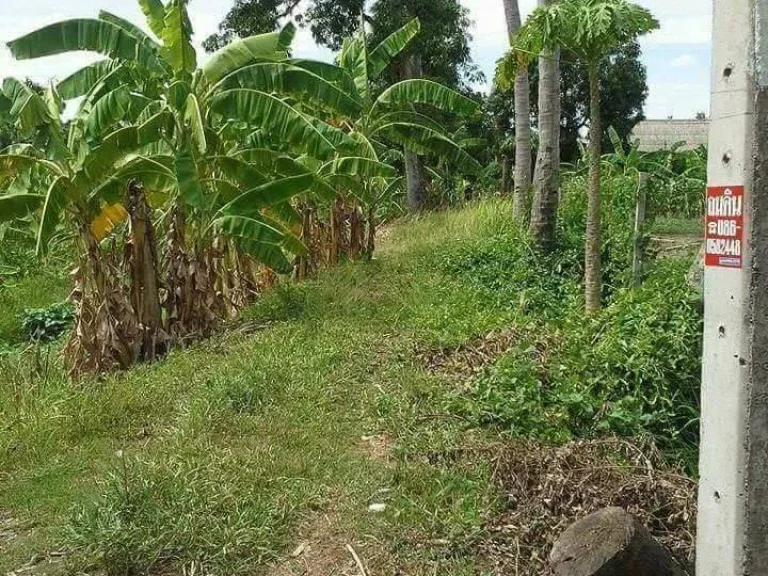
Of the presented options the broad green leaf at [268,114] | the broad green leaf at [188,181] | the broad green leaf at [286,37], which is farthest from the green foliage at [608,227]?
the broad green leaf at [188,181]

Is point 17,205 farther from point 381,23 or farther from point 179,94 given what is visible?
point 381,23

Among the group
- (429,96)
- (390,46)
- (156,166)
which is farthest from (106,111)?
(390,46)

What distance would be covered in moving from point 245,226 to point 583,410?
4.41 metres

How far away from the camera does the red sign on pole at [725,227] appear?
2.61 metres

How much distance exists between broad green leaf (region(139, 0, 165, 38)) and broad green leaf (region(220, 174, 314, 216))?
1.99 m

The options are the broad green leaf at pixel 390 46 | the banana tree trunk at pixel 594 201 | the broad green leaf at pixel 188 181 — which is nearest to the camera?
the banana tree trunk at pixel 594 201

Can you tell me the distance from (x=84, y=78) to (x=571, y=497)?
7.71 metres

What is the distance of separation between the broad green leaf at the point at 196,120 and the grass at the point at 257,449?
1979 mm

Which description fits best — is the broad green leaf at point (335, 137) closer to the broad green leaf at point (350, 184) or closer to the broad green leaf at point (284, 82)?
the broad green leaf at point (284, 82)

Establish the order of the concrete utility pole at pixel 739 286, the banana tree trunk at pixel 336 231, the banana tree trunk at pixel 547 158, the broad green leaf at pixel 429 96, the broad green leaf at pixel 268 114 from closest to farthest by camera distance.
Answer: the concrete utility pole at pixel 739 286 < the broad green leaf at pixel 268 114 < the banana tree trunk at pixel 547 158 < the broad green leaf at pixel 429 96 < the banana tree trunk at pixel 336 231

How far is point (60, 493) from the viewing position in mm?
4527

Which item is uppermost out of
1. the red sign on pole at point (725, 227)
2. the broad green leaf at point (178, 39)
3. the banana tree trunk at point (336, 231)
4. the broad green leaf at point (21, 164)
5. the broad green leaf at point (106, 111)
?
the broad green leaf at point (178, 39)

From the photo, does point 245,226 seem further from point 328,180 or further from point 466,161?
point 466,161

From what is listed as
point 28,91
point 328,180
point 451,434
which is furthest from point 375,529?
point 328,180
